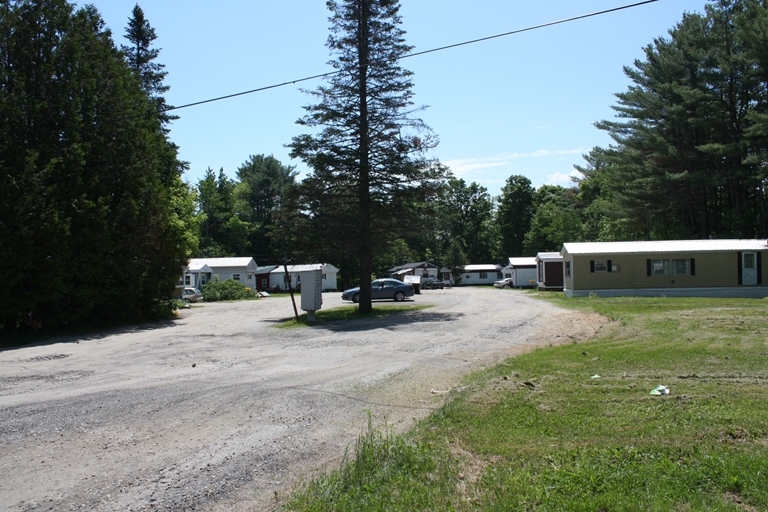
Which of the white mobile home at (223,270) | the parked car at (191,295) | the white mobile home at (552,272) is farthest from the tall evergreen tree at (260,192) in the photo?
the white mobile home at (552,272)

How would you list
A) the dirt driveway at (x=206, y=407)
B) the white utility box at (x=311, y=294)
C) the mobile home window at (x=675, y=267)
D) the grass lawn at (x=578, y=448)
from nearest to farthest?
the grass lawn at (x=578, y=448)
the dirt driveway at (x=206, y=407)
the white utility box at (x=311, y=294)
the mobile home window at (x=675, y=267)

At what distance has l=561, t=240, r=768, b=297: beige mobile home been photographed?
32878 millimetres

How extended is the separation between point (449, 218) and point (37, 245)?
53.4 ft

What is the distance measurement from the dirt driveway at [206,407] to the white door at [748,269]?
70.6 feet

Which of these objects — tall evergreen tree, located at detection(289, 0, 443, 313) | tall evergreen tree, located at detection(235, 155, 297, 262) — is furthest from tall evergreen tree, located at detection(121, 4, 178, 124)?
tall evergreen tree, located at detection(235, 155, 297, 262)

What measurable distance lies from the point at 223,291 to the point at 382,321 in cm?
2880

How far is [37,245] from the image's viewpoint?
18984 mm

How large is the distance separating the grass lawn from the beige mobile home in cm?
2398

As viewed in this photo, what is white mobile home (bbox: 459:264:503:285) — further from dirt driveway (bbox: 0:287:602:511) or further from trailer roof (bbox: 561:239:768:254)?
dirt driveway (bbox: 0:287:602:511)

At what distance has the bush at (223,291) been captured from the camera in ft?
153

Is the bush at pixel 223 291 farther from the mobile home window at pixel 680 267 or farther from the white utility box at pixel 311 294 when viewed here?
the mobile home window at pixel 680 267

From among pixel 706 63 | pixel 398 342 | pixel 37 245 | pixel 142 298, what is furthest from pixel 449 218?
pixel 706 63

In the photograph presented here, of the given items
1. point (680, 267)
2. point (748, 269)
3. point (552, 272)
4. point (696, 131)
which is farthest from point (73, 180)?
point (696, 131)

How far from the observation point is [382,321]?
71.1 feet
